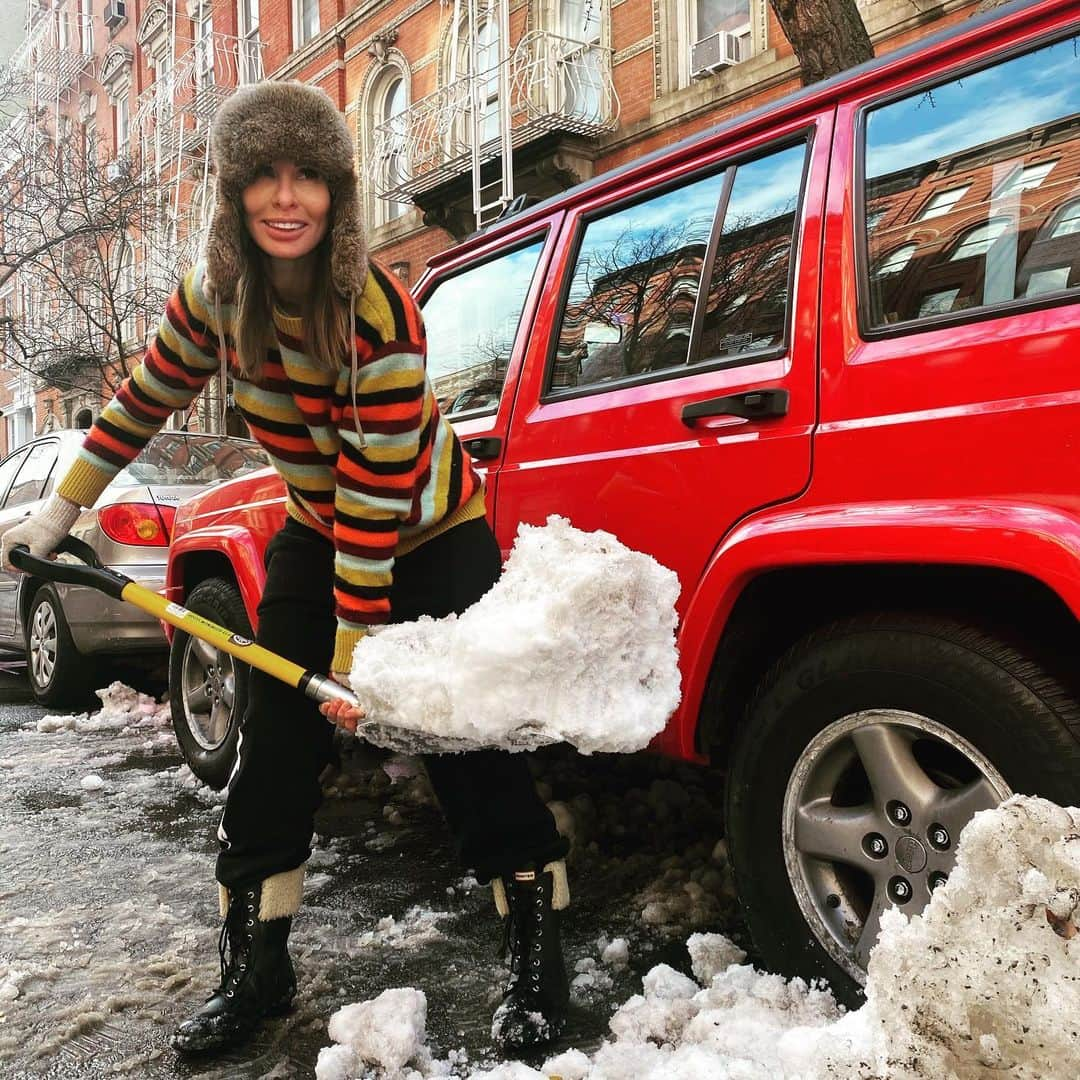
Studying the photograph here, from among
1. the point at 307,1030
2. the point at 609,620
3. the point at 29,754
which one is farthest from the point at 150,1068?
the point at 29,754

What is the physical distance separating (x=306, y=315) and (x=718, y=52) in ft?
33.0

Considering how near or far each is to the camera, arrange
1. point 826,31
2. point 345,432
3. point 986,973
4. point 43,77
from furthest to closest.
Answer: point 43,77 < point 826,31 < point 345,432 < point 986,973

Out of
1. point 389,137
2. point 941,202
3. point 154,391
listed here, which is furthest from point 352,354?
point 389,137

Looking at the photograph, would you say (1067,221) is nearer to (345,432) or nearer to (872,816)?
(872,816)

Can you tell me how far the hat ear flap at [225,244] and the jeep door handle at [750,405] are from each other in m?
1.05

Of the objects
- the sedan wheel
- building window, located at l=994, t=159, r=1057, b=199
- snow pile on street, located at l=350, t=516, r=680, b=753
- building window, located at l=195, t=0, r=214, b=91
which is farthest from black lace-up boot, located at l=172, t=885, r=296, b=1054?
building window, located at l=195, t=0, r=214, b=91

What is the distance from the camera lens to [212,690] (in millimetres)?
4035

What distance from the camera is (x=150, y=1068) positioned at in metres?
2.12

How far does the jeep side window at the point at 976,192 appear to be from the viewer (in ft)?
6.13

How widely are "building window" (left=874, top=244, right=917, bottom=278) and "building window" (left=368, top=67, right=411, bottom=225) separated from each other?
13.4m

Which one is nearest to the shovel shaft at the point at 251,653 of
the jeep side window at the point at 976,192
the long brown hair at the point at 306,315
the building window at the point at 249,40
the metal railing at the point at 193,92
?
the long brown hair at the point at 306,315

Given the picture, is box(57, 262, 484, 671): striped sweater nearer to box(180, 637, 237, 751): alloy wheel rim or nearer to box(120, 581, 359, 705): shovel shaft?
box(120, 581, 359, 705): shovel shaft

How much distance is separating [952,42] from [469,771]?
1843mm

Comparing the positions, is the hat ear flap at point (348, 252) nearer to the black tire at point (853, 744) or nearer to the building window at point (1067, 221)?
the black tire at point (853, 744)
